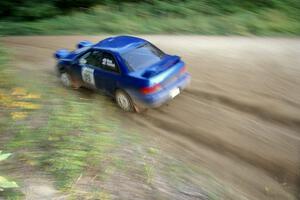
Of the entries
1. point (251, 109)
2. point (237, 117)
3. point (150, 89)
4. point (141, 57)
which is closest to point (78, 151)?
point (150, 89)

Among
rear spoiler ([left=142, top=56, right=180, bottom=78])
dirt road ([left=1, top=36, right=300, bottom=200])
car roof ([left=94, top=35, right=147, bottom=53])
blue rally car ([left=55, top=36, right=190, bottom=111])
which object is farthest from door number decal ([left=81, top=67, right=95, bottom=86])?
rear spoiler ([left=142, top=56, right=180, bottom=78])

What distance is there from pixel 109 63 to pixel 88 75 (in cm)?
84

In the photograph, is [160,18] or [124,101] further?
[160,18]

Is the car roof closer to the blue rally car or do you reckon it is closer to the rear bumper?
the blue rally car

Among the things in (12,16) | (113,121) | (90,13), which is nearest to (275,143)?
(113,121)

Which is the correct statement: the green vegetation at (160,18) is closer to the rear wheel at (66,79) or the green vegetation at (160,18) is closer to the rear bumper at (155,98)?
the rear wheel at (66,79)

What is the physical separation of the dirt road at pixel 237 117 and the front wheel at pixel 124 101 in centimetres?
16

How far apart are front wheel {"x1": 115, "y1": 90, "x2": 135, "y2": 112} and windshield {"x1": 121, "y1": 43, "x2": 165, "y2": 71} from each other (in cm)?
64

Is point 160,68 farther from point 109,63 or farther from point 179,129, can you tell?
point 179,129

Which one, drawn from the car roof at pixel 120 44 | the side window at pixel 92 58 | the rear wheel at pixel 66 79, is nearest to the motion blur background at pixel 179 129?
the rear wheel at pixel 66 79

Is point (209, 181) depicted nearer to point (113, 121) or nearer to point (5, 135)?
point (113, 121)

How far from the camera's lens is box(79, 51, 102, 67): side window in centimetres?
832

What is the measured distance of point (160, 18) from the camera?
14.9 meters

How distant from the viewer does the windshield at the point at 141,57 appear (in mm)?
7812
